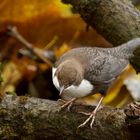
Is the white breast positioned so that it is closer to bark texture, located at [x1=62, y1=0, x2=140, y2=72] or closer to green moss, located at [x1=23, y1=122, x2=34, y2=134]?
green moss, located at [x1=23, y1=122, x2=34, y2=134]

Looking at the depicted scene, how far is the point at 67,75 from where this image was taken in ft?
11.0

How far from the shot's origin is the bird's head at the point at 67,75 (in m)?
3.30

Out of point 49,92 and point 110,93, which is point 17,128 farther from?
point 49,92

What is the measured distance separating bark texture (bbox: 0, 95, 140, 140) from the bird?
0.06 m

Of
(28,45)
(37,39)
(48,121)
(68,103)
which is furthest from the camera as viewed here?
(37,39)

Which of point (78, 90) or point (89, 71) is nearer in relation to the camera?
point (78, 90)

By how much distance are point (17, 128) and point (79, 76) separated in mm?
493

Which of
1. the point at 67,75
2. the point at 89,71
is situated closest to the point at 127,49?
the point at 89,71

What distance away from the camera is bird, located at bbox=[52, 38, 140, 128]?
3.32 meters

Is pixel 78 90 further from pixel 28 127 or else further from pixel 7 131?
pixel 7 131

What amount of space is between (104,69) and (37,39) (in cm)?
233

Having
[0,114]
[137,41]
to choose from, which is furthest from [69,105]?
[137,41]

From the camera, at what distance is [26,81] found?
224 inches

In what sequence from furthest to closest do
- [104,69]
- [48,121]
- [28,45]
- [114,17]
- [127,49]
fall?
[28,45] → [114,17] → [127,49] → [104,69] → [48,121]
